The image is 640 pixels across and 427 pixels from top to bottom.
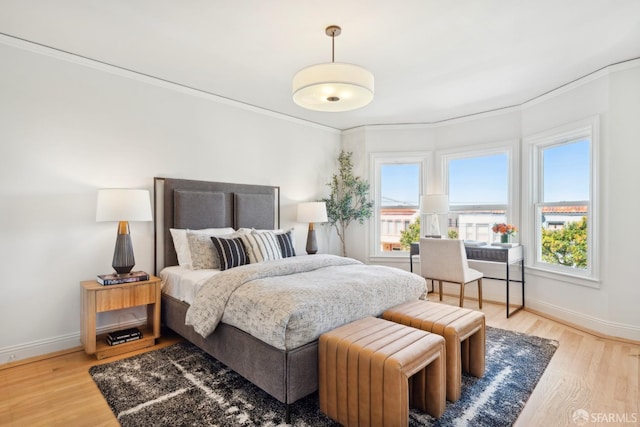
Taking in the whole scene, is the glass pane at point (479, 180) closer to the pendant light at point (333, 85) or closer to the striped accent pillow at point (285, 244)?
the striped accent pillow at point (285, 244)

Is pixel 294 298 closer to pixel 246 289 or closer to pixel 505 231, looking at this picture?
pixel 246 289

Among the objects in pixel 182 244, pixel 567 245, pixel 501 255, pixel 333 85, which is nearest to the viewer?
pixel 333 85

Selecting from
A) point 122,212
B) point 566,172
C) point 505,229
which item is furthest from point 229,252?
point 566,172

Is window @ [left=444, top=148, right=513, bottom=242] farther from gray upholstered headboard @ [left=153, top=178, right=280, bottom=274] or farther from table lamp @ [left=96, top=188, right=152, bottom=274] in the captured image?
table lamp @ [left=96, top=188, right=152, bottom=274]

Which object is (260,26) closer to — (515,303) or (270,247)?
(270,247)

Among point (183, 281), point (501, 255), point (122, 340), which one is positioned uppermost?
point (501, 255)

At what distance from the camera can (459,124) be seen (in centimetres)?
492

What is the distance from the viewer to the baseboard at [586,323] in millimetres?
3129

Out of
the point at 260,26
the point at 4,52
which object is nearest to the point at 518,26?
Answer: the point at 260,26

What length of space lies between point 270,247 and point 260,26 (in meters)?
1.96

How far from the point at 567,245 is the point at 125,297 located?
4540 millimetres

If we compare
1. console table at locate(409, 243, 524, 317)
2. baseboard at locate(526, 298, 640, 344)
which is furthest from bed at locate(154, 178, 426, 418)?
baseboard at locate(526, 298, 640, 344)

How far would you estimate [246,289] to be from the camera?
2.29m

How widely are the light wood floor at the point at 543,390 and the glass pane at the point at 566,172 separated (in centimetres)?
157
